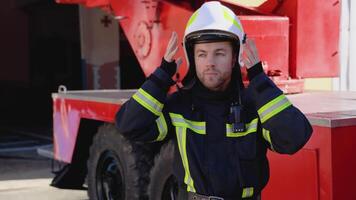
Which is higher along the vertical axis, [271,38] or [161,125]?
[271,38]

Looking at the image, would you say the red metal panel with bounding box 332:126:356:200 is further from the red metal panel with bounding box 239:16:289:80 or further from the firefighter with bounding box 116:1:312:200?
the red metal panel with bounding box 239:16:289:80

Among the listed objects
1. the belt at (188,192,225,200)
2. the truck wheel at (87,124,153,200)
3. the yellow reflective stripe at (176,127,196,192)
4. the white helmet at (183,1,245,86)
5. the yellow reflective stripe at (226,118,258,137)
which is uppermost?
the white helmet at (183,1,245,86)

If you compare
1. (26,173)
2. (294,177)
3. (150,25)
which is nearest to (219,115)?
(294,177)

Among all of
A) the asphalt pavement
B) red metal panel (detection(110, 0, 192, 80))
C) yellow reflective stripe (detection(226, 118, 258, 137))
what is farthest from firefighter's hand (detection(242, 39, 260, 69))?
the asphalt pavement

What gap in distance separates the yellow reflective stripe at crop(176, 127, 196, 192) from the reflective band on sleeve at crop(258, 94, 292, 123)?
39cm

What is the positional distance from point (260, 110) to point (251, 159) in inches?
8.8

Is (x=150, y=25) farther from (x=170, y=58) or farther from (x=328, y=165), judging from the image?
Result: (x=170, y=58)

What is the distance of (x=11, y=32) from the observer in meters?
19.9

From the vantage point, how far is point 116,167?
5.95 m

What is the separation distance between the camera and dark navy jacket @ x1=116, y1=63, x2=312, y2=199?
108 inches

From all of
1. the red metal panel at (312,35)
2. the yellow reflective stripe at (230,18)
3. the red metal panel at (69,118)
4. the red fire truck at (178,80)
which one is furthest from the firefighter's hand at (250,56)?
the red metal panel at (69,118)

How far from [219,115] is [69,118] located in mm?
3962

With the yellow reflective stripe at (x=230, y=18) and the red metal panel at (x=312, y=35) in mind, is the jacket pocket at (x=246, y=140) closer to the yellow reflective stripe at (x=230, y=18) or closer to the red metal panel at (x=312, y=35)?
the yellow reflective stripe at (x=230, y=18)

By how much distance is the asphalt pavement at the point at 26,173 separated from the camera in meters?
7.89
